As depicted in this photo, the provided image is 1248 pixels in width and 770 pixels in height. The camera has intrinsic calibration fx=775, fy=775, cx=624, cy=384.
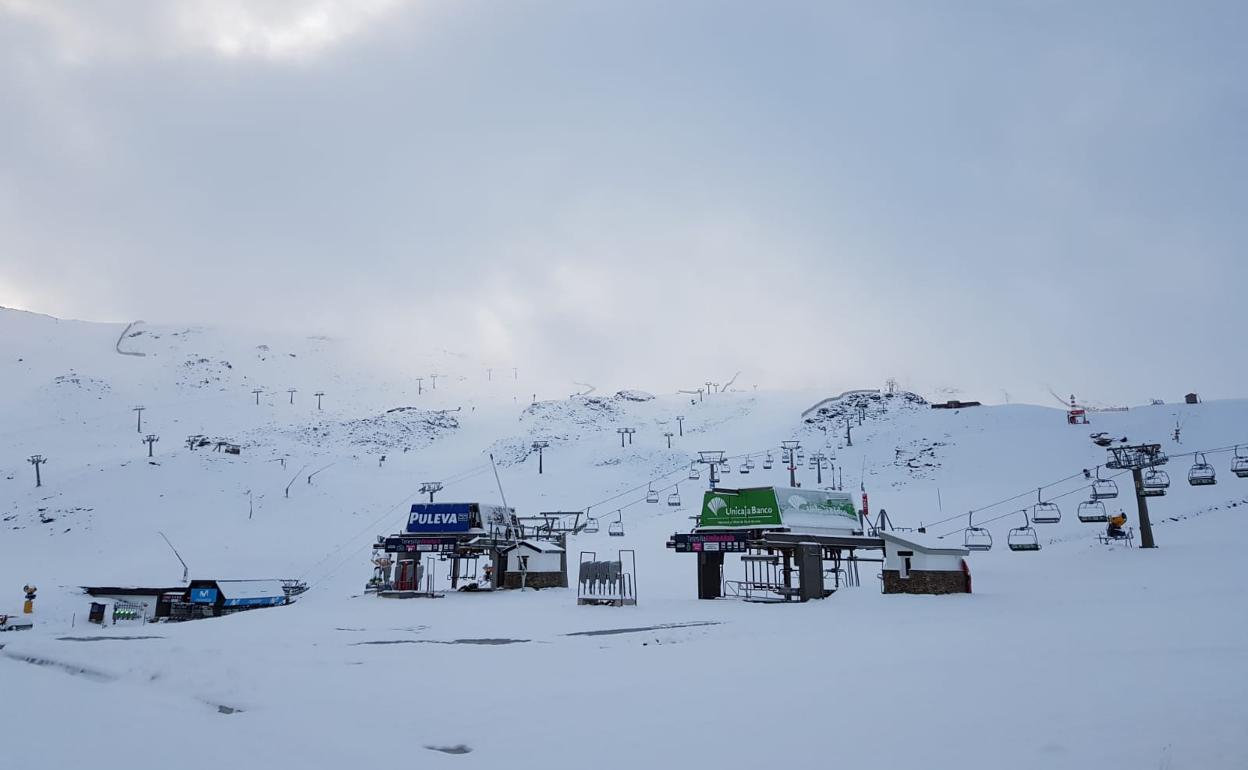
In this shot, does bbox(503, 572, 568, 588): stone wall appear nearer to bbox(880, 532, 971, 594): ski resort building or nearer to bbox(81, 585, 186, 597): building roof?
bbox(81, 585, 186, 597): building roof

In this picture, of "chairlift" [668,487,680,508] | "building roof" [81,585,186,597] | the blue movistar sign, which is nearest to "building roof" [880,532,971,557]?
the blue movistar sign

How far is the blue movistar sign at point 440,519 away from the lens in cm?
4762

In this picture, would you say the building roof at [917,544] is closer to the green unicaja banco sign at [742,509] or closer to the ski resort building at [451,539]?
the green unicaja banco sign at [742,509]

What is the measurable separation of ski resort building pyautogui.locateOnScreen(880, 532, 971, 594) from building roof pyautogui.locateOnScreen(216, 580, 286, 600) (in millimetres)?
33838

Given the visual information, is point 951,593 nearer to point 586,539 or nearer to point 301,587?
Answer: point 586,539

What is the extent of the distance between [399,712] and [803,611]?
20843 mm

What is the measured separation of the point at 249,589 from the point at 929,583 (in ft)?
118

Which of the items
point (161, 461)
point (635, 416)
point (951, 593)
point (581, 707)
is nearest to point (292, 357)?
point (635, 416)

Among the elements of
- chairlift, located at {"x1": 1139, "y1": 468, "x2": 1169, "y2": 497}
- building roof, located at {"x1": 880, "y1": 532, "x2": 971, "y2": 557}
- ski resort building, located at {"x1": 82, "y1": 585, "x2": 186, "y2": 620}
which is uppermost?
chairlift, located at {"x1": 1139, "y1": 468, "x2": 1169, "y2": 497}

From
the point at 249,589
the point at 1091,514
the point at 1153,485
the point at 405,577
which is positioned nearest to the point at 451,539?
the point at 405,577

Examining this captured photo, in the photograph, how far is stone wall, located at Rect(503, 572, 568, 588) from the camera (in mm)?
48003

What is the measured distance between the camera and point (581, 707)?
41.8 feet

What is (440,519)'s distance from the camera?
48.0 metres

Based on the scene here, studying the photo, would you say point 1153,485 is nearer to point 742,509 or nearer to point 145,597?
point 742,509
